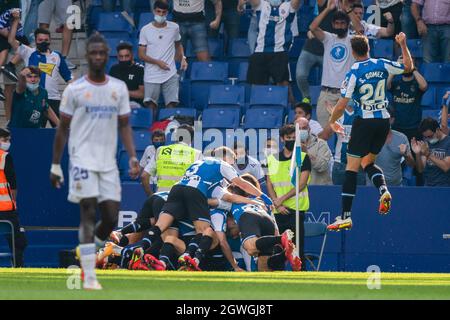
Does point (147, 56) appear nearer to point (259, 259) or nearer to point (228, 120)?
point (228, 120)

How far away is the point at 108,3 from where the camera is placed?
25.9 metres

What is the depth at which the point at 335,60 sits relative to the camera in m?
22.9

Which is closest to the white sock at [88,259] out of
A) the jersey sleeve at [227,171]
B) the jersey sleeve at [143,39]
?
the jersey sleeve at [227,171]

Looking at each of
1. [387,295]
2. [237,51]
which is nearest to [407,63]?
[387,295]

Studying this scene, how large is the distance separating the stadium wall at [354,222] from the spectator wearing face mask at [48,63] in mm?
2428

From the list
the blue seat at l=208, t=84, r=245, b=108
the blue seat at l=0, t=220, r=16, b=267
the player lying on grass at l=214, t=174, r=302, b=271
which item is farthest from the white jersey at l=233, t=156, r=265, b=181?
the blue seat at l=0, t=220, r=16, b=267

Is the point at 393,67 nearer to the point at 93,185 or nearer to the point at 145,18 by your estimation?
the point at 93,185

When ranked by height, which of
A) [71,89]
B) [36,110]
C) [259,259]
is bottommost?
[259,259]

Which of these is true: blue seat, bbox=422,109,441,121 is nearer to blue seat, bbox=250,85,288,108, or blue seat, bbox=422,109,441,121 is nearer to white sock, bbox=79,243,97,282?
blue seat, bbox=250,85,288,108

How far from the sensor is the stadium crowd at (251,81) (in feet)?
66.7

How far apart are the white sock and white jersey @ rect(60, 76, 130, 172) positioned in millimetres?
761

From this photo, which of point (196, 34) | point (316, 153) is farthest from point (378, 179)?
point (196, 34)

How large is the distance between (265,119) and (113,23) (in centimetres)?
414
